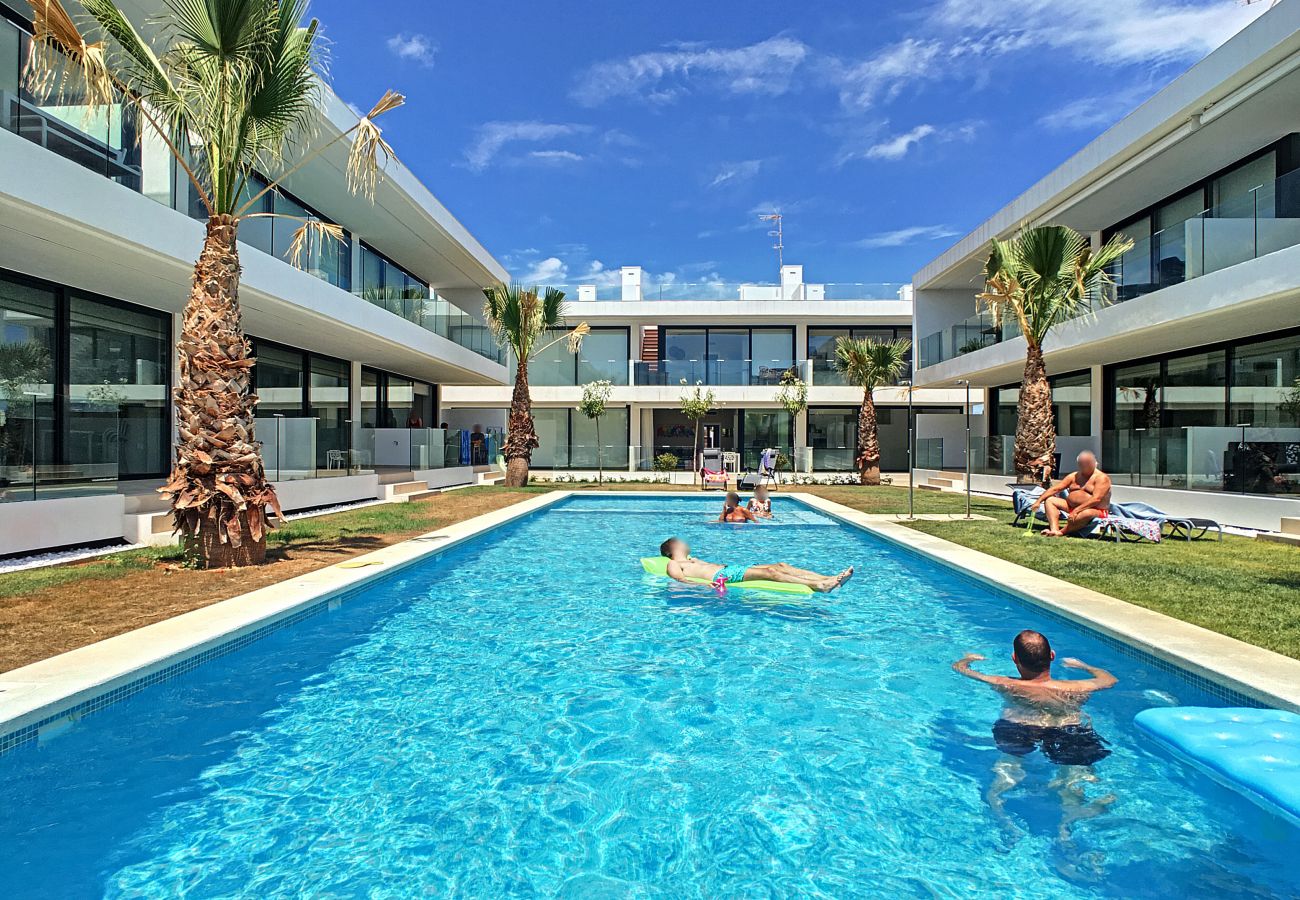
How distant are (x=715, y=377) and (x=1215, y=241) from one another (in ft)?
59.4

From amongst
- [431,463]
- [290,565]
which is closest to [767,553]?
[290,565]

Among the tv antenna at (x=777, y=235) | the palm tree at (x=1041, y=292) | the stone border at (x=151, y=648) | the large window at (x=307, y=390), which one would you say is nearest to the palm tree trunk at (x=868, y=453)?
the palm tree at (x=1041, y=292)

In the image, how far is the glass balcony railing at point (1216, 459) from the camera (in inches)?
431

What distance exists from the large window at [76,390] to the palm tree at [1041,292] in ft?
51.8

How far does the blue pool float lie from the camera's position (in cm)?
295

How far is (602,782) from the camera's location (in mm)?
3428

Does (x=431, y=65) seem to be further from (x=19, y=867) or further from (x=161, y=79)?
(x=19, y=867)

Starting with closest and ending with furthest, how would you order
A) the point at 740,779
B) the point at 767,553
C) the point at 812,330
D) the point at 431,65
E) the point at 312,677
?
the point at 740,779 → the point at 312,677 → the point at 767,553 → the point at 431,65 → the point at 812,330

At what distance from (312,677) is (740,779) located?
2.99m

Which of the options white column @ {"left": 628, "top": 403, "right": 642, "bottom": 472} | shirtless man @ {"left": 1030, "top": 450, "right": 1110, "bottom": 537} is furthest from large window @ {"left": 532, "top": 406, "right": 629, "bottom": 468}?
shirtless man @ {"left": 1030, "top": 450, "right": 1110, "bottom": 537}

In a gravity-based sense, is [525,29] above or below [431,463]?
above

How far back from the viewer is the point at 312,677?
466 centimetres

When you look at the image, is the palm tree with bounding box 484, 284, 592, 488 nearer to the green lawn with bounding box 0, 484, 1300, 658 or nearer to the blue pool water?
the green lawn with bounding box 0, 484, 1300, 658

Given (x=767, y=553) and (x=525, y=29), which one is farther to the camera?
(x=525, y=29)
